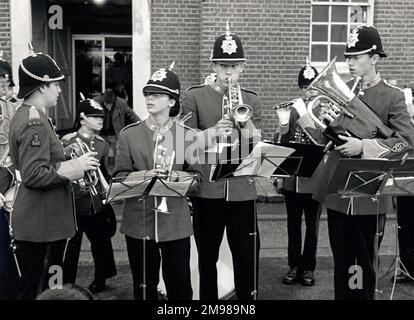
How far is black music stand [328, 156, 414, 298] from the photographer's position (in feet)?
13.4

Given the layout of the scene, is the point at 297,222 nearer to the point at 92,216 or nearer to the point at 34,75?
the point at 92,216

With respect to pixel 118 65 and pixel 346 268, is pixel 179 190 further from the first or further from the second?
pixel 118 65

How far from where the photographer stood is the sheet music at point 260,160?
4.25m

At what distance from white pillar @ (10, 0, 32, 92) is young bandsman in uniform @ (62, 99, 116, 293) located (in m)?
4.71

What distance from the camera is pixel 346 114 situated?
437 cm

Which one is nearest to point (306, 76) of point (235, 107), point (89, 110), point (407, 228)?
point (407, 228)

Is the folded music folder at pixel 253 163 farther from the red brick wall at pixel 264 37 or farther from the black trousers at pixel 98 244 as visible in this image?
the red brick wall at pixel 264 37

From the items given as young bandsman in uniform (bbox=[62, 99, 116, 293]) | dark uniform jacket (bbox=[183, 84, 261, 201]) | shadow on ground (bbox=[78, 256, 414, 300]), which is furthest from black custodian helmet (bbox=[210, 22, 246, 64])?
shadow on ground (bbox=[78, 256, 414, 300])

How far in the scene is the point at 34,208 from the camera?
13.6 feet

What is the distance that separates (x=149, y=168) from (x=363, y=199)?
1.71m

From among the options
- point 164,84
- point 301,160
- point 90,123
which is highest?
point 164,84

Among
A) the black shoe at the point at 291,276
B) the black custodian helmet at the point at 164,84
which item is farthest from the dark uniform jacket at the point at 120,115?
the black custodian helmet at the point at 164,84

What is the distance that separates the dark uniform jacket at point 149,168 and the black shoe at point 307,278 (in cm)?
215

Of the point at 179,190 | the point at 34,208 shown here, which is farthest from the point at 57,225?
the point at 179,190
